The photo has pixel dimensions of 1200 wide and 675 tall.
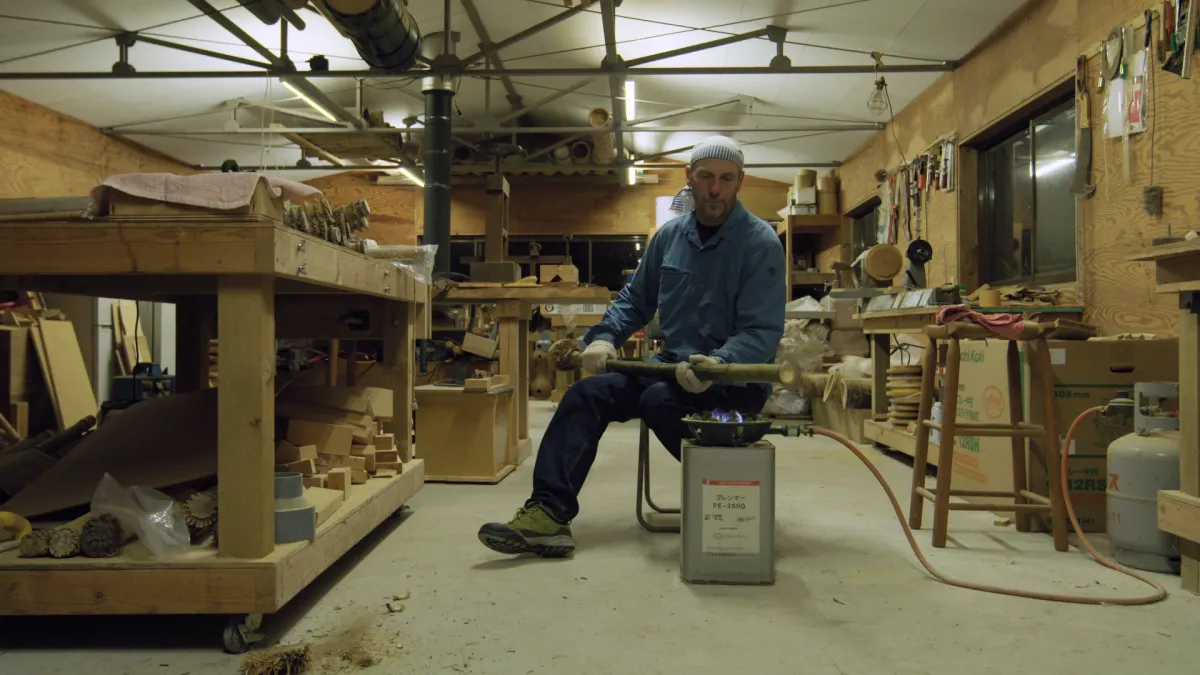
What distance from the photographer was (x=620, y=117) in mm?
6926

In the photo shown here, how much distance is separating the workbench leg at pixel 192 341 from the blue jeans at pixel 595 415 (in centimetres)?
143

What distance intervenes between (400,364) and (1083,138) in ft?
10.2

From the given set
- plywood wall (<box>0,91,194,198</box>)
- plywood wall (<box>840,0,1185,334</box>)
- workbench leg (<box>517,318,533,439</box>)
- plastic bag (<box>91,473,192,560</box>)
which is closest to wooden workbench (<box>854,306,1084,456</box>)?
plywood wall (<box>840,0,1185,334</box>)

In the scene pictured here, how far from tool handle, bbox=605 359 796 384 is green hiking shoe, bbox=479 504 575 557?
493 millimetres

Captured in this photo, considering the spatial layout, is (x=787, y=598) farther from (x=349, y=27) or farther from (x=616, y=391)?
(x=349, y=27)

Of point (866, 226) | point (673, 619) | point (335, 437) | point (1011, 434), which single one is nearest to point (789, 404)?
point (866, 226)

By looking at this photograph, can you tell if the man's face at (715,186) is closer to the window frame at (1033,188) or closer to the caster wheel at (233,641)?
the caster wheel at (233,641)

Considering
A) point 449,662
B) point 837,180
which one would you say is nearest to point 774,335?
point 449,662

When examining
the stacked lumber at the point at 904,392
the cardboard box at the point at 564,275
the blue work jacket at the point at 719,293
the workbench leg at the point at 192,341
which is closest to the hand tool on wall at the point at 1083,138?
the stacked lumber at the point at 904,392

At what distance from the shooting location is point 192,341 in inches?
111

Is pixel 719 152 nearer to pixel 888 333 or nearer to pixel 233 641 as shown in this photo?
pixel 233 641

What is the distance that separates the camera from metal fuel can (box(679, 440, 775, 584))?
186 cm

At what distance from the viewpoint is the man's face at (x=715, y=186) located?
7.55ft

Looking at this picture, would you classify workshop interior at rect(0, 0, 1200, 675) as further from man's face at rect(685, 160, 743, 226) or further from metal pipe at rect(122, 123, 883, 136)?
metal pipe at rect(122, 123, 883, 136)
